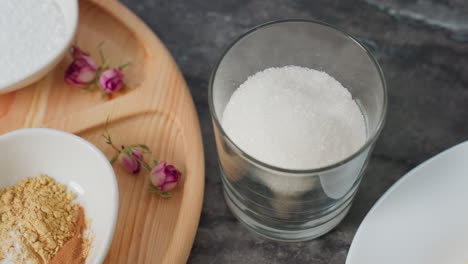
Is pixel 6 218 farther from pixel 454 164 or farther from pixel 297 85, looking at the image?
pixel 454 164

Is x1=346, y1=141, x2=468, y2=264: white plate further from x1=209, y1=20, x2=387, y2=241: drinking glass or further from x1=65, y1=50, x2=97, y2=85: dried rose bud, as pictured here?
x1=65, y1=50, x2=97, y2=85: dried rose bud

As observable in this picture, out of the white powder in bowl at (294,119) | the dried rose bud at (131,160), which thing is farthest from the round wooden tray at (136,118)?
the white powder in bowl at (294,119)

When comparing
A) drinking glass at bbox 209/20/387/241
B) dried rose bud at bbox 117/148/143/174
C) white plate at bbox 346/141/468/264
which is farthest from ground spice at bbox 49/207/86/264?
white plate at bbox 346/141/468/264

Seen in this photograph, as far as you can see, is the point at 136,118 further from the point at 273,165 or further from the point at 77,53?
the point at 273,165

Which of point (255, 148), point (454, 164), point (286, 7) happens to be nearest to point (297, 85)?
point (255, 148)

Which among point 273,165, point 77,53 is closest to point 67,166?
point 77,53

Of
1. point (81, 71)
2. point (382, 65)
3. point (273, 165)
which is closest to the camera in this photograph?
point (273, 165)
